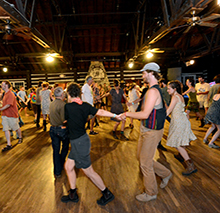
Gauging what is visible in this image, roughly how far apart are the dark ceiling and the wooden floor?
3.31m

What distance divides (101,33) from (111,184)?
10312 millimetres

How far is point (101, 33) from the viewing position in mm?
10578

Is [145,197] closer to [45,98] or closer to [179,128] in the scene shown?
[179,128]

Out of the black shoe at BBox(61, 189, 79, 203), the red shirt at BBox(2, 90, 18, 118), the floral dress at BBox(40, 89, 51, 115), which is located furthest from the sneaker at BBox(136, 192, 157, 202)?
the floral dress at BBox(40, 89, 51, 115)

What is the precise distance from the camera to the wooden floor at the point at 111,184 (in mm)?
2023

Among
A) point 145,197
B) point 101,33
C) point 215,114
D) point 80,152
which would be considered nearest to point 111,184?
point 145,197

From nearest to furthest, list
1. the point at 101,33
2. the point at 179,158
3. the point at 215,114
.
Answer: the point at 179,158 < the point at 215,114 < the point at 101,33

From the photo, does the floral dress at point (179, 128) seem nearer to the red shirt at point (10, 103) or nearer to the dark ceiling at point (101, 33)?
the dark ceiling at point (101, 33)

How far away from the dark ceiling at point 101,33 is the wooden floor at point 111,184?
3.31m

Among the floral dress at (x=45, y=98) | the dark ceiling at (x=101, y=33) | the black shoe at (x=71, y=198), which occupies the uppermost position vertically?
the dark ceiling at (x=101, y=33)

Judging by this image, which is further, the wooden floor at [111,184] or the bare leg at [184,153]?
the bare leg at [184,153]

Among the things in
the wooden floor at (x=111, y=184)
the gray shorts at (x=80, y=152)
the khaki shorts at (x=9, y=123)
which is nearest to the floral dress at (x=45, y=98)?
the khaki shorts at (x=9, y=123)

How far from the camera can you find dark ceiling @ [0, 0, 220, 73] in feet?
20.3

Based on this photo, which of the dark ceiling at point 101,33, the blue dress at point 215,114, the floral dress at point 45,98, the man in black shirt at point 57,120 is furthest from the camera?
the dark ceiling at point 101,33
